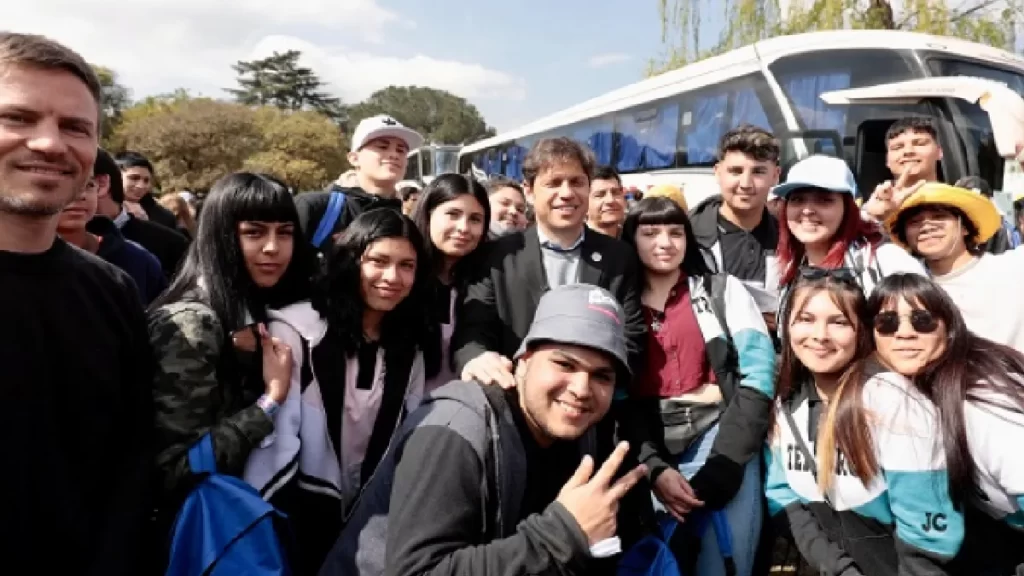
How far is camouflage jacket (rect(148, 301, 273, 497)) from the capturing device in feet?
7.08

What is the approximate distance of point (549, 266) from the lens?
3188 millimetres

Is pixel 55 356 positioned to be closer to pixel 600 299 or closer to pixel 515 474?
pixel 515 474

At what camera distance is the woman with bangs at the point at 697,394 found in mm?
2811

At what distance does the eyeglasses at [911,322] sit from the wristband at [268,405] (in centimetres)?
240

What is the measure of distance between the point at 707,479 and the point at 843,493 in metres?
0.51

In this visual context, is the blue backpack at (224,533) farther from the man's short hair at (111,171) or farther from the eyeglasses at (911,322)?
the man's short hair at (111,171)

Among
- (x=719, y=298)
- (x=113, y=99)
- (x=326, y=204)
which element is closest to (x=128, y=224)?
(x=326, y=204)

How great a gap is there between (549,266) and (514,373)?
3.06 ft

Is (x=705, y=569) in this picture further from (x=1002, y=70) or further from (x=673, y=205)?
(x=1002, y=70)

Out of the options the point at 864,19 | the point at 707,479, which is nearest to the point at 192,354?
the point at 707,479

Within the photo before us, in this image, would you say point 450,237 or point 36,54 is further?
point 450,237

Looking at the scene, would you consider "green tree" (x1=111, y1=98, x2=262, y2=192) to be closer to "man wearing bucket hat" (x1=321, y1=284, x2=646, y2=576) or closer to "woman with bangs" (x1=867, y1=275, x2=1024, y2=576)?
"man wearing bucket hat" (x1=321, y1=284, x2=646, y2=576)

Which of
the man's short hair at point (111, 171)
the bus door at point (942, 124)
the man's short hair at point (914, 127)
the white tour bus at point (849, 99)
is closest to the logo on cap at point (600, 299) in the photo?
the man's short hair at point (111, 171)

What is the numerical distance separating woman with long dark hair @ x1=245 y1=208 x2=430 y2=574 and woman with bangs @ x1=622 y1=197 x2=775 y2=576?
1085 millimetres
